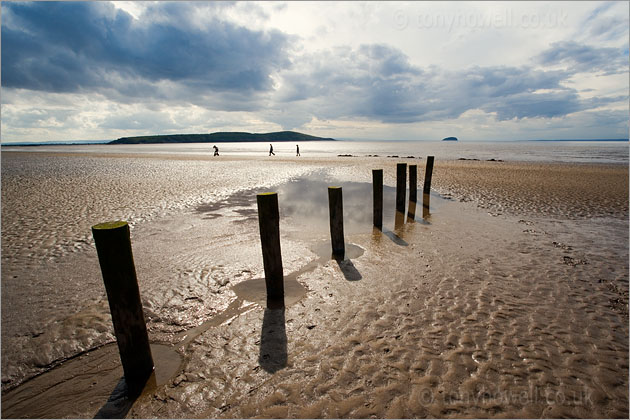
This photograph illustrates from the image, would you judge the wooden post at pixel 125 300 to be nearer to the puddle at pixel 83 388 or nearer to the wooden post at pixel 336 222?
the puddle at pixel 83 388

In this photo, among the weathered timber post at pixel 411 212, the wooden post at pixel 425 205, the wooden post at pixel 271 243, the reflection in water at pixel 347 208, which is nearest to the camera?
the wooden post at pixel 271 243

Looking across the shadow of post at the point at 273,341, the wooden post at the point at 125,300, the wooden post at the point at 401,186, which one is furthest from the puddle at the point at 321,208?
the wooden post at the point at 125,300

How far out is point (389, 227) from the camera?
10.3 meters

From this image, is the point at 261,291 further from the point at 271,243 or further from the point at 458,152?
the point at 458,152

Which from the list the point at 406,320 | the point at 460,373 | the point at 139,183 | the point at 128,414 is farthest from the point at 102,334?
the point at 139,183

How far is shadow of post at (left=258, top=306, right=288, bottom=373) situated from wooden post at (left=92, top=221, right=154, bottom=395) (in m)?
1.41

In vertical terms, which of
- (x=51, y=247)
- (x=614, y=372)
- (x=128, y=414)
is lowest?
(x=614, y=372)

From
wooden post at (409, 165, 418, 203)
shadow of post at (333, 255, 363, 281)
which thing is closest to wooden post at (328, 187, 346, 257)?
shadow of post at (333, 255, 363, 281)

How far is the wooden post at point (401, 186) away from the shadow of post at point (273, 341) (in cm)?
810

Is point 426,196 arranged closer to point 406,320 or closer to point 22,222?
point 406,320

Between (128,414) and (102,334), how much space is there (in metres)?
1.78

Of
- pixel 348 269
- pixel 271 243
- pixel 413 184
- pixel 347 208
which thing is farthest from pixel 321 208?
pixel 271 243

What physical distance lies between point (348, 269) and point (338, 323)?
2.15 meters

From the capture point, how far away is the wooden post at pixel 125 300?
3.25 metres
